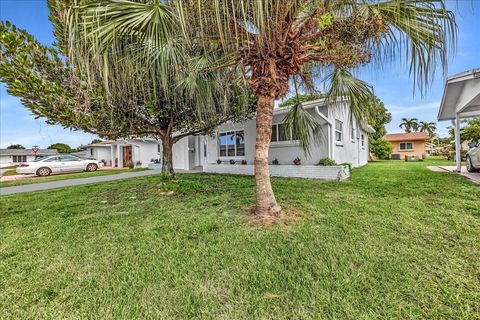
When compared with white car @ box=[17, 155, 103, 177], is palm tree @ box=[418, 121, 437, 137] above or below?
above

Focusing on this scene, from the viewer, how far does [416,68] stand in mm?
3385

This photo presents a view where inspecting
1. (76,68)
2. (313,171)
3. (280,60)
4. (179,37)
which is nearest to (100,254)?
(76,68)

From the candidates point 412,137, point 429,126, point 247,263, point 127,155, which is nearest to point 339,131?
point 247,263

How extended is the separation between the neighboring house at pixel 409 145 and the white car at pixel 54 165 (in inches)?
1384

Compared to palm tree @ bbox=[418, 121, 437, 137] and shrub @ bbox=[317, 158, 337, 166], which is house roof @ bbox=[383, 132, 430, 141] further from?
palm tree @ bbox=[418, 121, 437, 137]

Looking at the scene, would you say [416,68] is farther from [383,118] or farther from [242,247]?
[383,118]

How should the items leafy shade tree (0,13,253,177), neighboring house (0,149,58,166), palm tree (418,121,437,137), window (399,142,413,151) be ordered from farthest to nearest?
palm tree (418,121,437,137)
neighboring house (0,149,58,166)
window (399,142,413,151)
leafy shade tree (0,13,253,177)

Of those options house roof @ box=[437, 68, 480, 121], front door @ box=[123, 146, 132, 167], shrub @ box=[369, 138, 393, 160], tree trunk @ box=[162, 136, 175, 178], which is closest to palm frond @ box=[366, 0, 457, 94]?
house roof @ box=[437, 68, 480, 121]

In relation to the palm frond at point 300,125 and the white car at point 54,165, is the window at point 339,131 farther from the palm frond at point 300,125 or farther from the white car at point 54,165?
the white car at point 54,165

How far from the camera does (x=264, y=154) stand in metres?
4.57

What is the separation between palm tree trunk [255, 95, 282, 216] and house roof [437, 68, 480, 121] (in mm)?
6990

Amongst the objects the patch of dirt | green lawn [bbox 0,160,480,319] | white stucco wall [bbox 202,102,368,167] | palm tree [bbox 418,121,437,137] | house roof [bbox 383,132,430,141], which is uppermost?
palm tree [bbox 418,121,437,137]

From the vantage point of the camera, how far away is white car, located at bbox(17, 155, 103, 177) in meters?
17.5

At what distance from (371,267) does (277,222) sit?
5.87 ft
